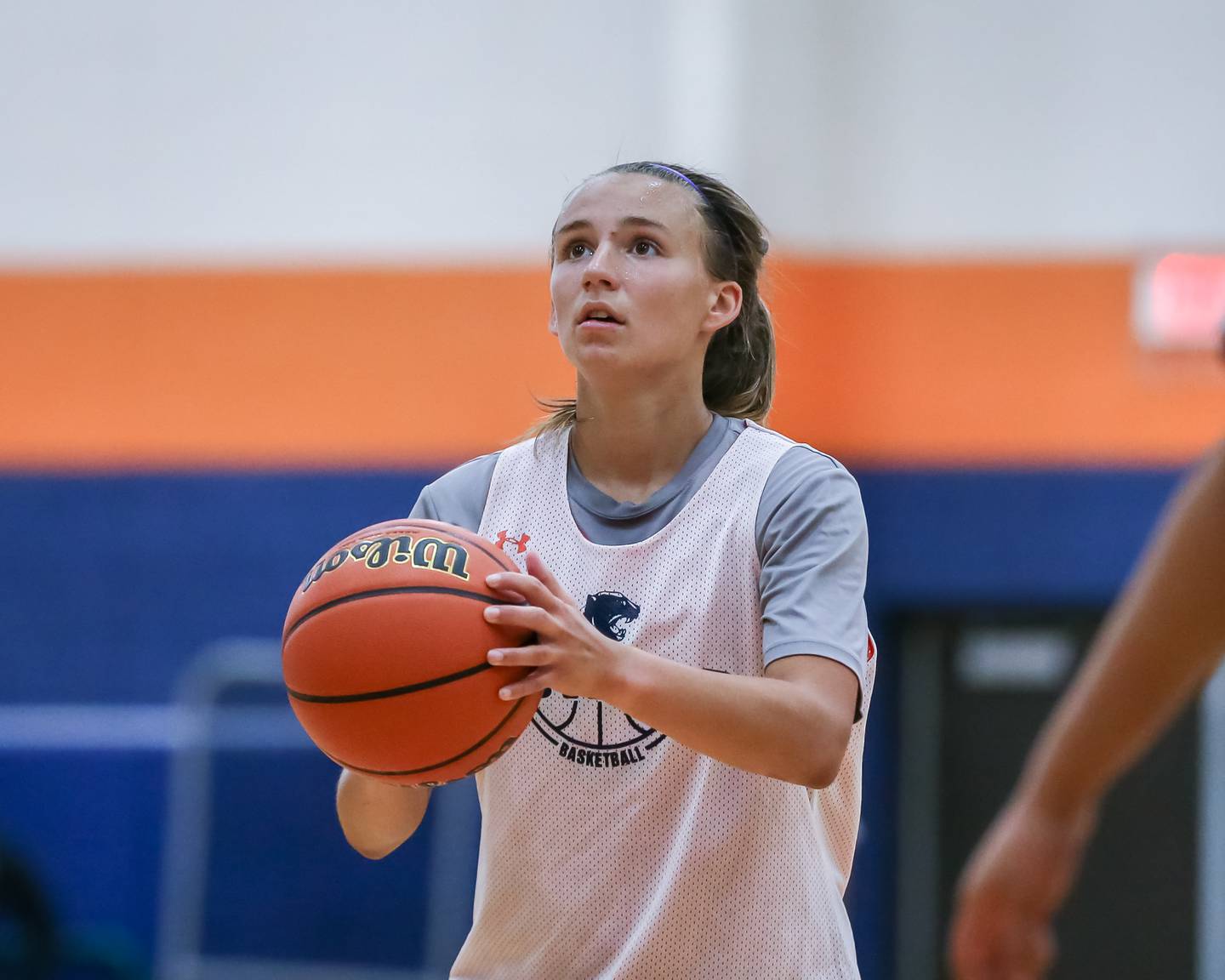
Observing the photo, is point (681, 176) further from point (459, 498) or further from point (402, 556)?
point (402, 556)

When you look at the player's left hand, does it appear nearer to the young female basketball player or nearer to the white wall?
the young female basketball player

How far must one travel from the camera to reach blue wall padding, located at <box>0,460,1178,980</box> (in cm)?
609

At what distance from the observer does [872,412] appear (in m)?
6.21

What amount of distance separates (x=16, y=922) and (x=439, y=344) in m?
2.91

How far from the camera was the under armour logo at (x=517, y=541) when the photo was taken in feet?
7.83

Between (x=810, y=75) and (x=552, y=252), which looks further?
(x=810, y=75)

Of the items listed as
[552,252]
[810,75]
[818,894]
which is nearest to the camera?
[818,894]

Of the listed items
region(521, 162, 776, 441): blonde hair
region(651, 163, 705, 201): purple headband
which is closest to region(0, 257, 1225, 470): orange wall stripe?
region(521, 162, 776, 441): blonde hair

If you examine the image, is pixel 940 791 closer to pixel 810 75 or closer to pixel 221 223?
pixel 810 75

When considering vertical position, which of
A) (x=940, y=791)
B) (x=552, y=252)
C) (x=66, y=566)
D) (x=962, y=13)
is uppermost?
(x=962, y=13)

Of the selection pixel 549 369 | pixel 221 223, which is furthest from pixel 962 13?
pixel 221 223

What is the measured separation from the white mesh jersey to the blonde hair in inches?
10.2

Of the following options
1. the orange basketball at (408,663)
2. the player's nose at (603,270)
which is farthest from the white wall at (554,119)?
the orange basketball at (408,663)

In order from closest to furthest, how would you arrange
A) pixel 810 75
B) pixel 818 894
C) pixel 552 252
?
pixel 818 894 → pixel 552 252 → pixel 810 75
